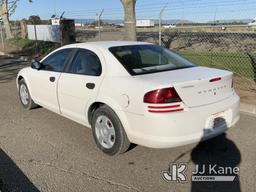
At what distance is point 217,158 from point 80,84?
2.16m

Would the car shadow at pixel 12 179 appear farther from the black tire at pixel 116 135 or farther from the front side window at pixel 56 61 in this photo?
the front side window at pixel 56 61

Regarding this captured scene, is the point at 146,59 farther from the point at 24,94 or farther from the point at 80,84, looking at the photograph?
the point at 24,94

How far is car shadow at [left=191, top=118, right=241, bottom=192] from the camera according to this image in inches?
143

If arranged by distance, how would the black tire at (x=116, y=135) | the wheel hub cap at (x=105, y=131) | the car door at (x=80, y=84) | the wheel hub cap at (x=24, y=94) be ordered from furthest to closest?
the wheel hub cap at (x=24, y=94) → the car door at (x=80, y=84) → the wheel hub cap at (x=105, y=131) → the black tire at (x=116, y=135)

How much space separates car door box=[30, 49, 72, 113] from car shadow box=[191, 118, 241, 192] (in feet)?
8.06

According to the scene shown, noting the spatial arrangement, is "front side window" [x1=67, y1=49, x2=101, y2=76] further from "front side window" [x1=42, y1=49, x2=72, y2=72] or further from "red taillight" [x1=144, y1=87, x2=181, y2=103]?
"red taillight" [x1=144, y1=87, x2=181, y2=103]

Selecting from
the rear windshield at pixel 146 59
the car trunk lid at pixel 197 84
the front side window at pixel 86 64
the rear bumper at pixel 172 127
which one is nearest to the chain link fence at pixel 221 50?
the rear windshield at pixel 146 59

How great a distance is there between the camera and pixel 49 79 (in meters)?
5.59

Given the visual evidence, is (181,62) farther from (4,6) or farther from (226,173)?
(4,6)

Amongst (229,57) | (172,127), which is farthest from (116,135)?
(229,57)

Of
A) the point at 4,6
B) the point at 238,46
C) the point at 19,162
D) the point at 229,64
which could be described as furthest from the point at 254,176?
the point at 4,6

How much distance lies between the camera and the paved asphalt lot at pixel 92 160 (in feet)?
12.1

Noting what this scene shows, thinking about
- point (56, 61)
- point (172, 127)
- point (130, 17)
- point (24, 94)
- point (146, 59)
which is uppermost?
point (130, 17)

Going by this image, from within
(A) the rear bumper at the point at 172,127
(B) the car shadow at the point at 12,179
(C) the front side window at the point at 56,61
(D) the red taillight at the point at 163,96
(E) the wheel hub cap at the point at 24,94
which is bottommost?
(B) the car shadow at the point at 12,179
